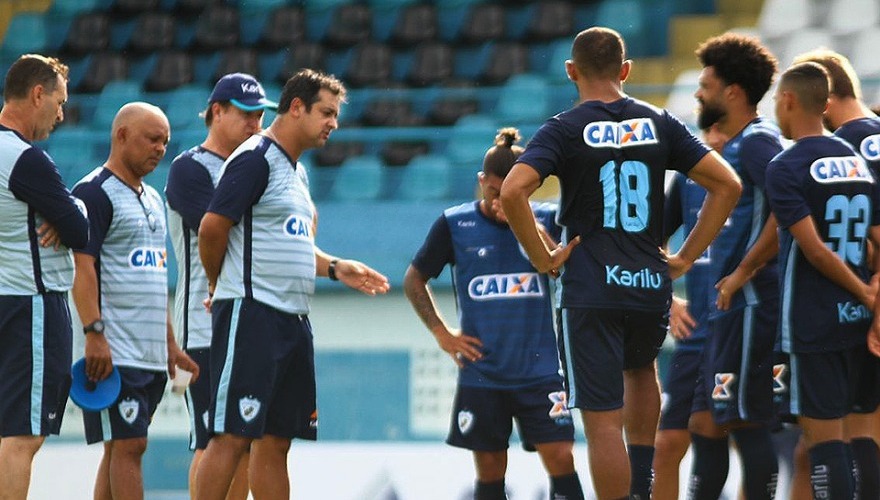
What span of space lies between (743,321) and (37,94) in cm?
328

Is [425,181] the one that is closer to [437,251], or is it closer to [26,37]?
[437,251]

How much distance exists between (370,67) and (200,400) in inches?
321

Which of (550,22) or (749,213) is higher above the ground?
(550,22)

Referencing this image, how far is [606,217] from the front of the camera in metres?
6.02

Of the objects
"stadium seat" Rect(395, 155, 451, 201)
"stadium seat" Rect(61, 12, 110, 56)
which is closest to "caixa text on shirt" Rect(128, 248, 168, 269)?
"stadium seat" Rect(395, 155, 451, 201)

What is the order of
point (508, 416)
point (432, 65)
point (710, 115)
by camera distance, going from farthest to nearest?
1. point (432, 65)
2. point (508, 416)
3. point (710, 115)

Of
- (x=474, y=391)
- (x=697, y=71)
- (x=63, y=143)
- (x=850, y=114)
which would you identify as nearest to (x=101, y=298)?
(x=474, y=391)

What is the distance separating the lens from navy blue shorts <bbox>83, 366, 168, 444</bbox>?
7219 mm

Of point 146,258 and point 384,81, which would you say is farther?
point 384,81

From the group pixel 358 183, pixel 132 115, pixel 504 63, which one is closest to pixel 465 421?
pixel 132 115

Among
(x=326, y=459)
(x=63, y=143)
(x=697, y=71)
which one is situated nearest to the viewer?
(x=326, y=459)

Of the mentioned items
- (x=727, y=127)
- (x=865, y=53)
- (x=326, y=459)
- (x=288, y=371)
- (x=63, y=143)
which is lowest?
(x=326, y=459)

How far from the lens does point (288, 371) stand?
6.64 meters

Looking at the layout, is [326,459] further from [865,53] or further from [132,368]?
[865,53]
